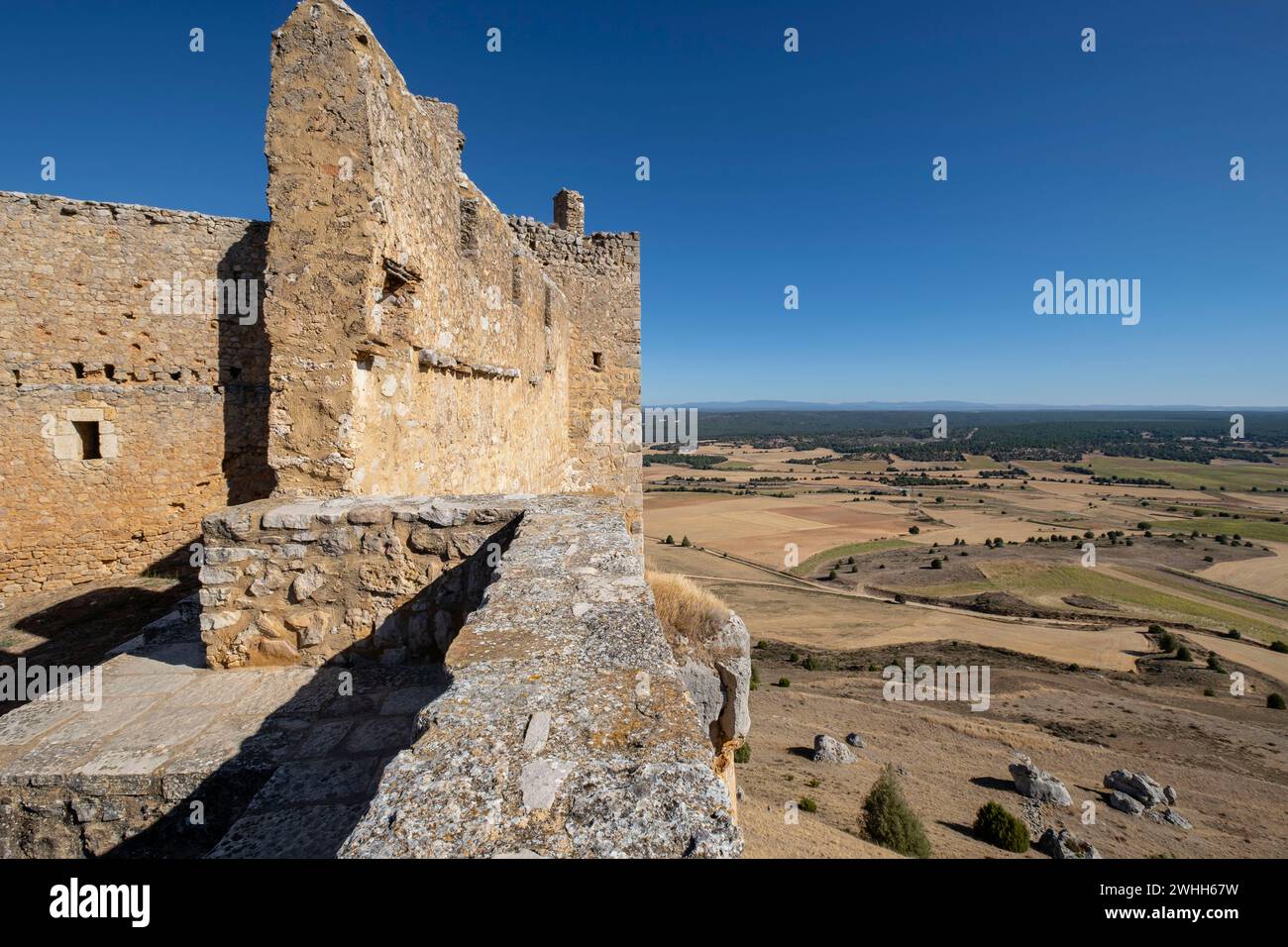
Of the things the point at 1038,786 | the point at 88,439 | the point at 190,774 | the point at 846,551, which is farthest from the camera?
the point at 846,551

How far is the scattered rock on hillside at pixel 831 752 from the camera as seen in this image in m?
16.0

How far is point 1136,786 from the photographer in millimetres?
15602

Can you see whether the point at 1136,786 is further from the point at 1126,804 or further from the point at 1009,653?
the point at 1009,653

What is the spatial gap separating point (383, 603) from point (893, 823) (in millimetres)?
13545

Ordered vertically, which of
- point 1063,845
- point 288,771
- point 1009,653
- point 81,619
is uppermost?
point 288,771

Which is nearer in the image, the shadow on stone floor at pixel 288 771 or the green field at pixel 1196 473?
the shadow on stone floor at pixel 288 771

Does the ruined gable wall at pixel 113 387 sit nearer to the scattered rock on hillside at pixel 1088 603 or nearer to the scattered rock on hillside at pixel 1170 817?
the scattered rock on hillside at pixel 1170 817

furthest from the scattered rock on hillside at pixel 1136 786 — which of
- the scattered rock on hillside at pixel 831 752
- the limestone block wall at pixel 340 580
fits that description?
the limestone block wall at pixel 340 580

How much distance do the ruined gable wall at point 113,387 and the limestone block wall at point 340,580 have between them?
28.4 feet

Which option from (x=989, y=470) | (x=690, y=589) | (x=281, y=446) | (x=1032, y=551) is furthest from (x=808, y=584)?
(x=989, y=470)

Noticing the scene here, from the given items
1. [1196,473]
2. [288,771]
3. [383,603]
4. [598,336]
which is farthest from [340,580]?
[1196,473]

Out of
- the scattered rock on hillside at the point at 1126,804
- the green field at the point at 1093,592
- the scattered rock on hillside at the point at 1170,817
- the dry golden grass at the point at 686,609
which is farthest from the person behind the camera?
the green field at the point at 1093,592
